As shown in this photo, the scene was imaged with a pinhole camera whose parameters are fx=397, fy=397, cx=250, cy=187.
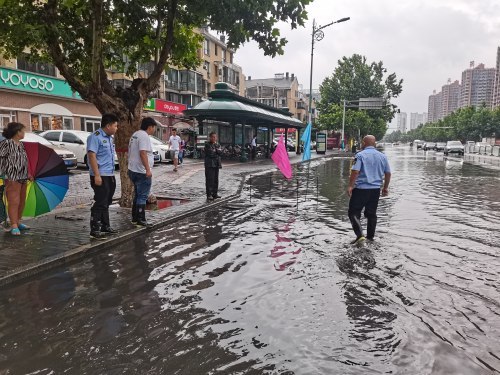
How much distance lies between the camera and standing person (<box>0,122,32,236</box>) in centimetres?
600

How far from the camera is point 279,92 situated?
87875mm

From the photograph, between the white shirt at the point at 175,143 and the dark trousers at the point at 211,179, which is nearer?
the dark trousers at the point at 211,179

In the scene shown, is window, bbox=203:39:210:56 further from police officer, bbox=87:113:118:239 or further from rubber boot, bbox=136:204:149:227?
police officer, bbox=87:113:118:239

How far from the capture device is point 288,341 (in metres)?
3.34

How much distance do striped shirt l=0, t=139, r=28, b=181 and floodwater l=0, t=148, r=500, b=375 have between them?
6.36 feet

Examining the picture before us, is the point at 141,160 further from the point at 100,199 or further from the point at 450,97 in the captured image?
the point at 450,97

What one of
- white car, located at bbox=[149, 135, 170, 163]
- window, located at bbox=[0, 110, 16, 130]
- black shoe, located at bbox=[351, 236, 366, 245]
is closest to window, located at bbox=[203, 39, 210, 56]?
window, located at bbox=[0, 110, 16, 130]

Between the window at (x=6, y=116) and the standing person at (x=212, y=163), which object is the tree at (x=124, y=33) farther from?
the window at (x=6, y=116)

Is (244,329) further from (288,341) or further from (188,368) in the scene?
(188,368)

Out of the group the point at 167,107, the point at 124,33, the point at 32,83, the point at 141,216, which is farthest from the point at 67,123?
the point at 141,216

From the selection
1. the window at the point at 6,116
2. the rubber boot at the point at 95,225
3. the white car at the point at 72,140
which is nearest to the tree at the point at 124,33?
the rubber boot at the point at 95,225

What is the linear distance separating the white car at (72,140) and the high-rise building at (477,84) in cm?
14629

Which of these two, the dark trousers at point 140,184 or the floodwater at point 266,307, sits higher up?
the dark trousers at point 140,184

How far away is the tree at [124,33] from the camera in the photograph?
7.29 meters
